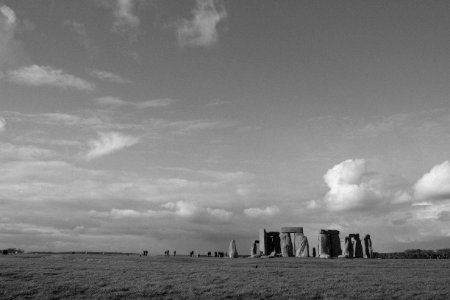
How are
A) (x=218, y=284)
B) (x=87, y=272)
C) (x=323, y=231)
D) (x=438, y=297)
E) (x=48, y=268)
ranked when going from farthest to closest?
1. (x=323, y=231)
2. (x=48, y=268)
3. (x=87, y=272)
4. (x=218, y=284)
5. (x=438, y=297)

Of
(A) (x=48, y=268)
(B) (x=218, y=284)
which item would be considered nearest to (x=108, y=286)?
(B) (x=218, y=284)

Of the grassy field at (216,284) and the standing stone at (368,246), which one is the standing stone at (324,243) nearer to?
the standing stone at (368,246)

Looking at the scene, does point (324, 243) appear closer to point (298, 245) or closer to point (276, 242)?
point (298, 245)

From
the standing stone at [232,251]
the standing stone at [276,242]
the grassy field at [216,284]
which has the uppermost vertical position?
the standing stone at [276,242]

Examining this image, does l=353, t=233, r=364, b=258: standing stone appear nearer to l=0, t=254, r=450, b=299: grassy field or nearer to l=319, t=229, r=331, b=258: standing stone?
l=319, t=229, r=331, b=258: standing stone

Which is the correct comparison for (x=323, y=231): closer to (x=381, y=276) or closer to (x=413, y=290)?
(x=381, y=276)

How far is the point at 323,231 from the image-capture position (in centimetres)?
5306

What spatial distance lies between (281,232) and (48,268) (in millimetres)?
28911

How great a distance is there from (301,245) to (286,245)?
1711 millimetres

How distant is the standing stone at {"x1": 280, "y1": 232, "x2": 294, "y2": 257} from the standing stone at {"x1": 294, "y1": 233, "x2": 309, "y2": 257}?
2.27 feet

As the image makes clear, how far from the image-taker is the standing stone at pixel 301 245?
50997mm

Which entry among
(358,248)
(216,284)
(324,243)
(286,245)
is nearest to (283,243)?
(286,245)

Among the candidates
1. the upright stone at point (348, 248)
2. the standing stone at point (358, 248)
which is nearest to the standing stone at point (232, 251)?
the upright stone at point (348, 248)

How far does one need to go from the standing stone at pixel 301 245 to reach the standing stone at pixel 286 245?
0.69 meters
